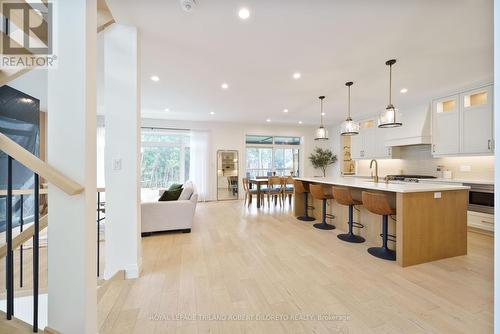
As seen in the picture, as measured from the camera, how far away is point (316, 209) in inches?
179

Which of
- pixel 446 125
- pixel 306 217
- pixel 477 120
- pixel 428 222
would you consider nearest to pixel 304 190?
pixel 306 217

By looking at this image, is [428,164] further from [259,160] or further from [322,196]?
[259,160]

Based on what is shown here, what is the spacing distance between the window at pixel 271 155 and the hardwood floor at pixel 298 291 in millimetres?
→ 4700

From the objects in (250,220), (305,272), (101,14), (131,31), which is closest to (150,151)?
(250,220)

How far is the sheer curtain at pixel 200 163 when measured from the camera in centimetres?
689

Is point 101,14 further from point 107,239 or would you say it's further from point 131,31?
point 107,239

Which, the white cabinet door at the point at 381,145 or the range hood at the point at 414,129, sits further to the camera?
the white cabinet door at the point at 381,145

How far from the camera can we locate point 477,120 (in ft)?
12.9

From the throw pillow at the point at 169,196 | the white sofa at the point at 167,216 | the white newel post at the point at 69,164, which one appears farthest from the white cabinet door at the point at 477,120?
the white newel post at the point at 69,164

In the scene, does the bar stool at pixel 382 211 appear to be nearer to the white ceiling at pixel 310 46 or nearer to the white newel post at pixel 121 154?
the white ceiling at pixel 310 46

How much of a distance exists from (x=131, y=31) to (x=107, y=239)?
7.20ft

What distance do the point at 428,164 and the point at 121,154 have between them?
639cm

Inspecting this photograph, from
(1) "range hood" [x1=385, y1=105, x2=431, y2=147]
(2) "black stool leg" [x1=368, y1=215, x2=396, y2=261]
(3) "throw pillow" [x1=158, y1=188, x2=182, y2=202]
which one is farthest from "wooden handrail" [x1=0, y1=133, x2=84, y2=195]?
(1) "range hood" [x1=385, y1=105, x2=431, y2=147]

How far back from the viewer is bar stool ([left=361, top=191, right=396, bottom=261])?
261cm
